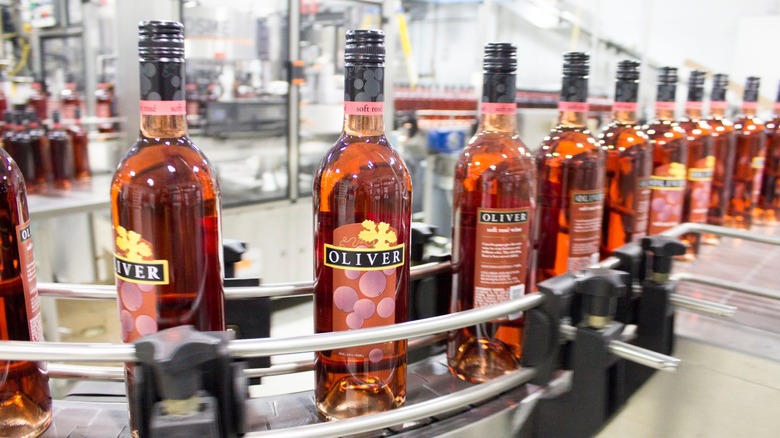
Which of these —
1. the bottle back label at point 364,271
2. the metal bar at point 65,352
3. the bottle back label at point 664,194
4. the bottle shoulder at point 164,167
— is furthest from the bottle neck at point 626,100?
the metal bar at point 65,352

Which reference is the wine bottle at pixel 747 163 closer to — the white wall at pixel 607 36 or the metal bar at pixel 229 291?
the metal bar at pixel 229 291

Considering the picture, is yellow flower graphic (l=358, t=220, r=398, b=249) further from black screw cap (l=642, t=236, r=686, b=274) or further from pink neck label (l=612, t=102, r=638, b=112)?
pink neck label (l=612, t=102, r=638, b=112)

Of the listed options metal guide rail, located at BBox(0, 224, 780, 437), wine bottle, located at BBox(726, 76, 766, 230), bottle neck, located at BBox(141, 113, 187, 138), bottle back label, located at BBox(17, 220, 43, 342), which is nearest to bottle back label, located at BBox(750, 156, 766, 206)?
wine bottle, located at BBox(726, 76, 766, 230)

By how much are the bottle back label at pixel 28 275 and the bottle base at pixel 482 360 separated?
17.3 inches

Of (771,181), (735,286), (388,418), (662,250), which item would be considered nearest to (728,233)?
(735,286)

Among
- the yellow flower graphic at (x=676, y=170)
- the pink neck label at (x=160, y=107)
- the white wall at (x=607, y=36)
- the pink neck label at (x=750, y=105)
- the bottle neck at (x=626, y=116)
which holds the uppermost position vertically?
the white wall at (x=607, y=36)

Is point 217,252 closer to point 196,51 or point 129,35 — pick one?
point 129,35

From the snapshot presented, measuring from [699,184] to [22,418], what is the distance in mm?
1026

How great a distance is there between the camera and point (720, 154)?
45.7 inches

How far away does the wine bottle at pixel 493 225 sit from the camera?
0.66m

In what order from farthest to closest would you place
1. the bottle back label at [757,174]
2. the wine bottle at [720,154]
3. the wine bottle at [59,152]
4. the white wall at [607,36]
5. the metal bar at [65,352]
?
the white wall at [607,36] < the wine bottle at [59,152] < the bottle back label at [757,174] < the wine bottle at [720,154] < the metal bar at [65,352]

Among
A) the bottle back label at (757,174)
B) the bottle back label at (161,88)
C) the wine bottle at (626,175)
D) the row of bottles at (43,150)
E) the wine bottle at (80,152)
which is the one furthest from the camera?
the wine bottle at (80,152)

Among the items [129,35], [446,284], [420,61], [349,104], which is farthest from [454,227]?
[420,61]

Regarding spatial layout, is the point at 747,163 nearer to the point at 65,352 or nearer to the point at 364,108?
the point at 364,108
